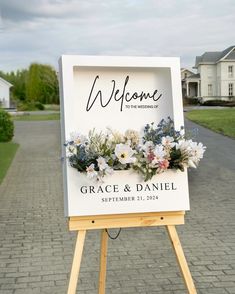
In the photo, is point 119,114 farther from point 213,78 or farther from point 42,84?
point 213,78

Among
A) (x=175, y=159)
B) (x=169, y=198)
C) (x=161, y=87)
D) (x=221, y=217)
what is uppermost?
(x=161, y=87)

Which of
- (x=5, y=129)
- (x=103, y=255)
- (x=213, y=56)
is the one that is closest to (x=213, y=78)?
(x=213, y=56)

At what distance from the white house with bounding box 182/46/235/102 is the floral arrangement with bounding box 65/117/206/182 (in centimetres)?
6857

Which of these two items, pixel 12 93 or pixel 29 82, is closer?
pixel 29 82

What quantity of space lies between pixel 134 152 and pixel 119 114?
0.37 m

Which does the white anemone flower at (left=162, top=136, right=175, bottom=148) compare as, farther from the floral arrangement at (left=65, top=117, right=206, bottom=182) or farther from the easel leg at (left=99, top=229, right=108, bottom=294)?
the easel leg at (left=99, top=229, right=108, bottom=294)

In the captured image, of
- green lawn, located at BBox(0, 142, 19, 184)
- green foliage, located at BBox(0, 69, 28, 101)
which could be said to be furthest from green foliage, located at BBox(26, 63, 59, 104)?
green lawn, located at BBox(0, 142, 19, 184)

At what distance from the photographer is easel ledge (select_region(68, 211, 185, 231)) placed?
311 cm

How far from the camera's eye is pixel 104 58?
10.4 ft

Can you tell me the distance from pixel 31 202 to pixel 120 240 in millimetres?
2885

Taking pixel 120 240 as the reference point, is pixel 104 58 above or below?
above

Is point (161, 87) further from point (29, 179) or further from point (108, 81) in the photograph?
point (29, 179)

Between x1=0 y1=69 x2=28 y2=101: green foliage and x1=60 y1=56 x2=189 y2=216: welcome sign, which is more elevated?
x1=0 y1=69 x2=28 y2=101: green foliage

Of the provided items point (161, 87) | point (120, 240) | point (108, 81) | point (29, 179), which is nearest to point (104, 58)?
point (108, 81)
